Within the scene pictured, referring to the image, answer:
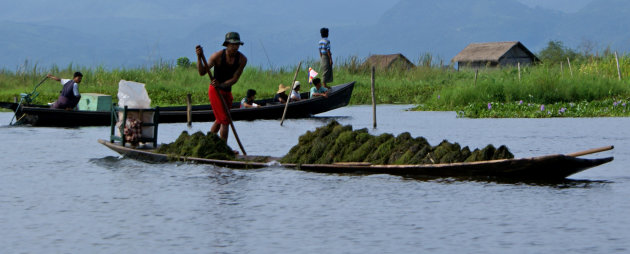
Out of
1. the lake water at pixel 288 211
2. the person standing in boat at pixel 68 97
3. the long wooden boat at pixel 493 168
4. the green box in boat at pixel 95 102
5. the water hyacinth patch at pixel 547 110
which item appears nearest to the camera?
the lake water at pixel 288 211

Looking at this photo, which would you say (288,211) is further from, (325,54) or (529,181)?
(325,54)

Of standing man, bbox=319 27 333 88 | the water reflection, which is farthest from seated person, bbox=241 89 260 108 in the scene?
the water reflection

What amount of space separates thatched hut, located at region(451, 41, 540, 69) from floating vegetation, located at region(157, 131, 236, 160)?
47.2 meters

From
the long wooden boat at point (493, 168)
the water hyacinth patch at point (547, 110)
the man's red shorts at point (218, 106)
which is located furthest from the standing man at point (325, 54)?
the long wooden boat at point (493, 168)

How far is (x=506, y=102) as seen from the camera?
89.4 feet

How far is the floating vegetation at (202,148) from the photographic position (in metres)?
12.3

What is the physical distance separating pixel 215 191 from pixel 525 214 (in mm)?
3406

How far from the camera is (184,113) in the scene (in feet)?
74.7

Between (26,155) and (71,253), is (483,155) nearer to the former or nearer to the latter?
(71,253)

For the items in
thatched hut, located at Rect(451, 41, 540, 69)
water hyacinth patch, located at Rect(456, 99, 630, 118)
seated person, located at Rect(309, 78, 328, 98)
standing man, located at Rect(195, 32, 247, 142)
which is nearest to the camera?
standing man, located at Rect(195, 32, 247, 142)

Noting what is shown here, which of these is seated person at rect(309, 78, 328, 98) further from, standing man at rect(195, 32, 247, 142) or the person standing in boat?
standing man at rect(195, 32, 247, 142)

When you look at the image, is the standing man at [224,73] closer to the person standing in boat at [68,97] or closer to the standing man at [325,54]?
the person standing in boat at [68,97]

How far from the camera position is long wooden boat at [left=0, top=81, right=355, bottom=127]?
21375 millimetres

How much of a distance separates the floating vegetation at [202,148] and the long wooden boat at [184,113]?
912cm
